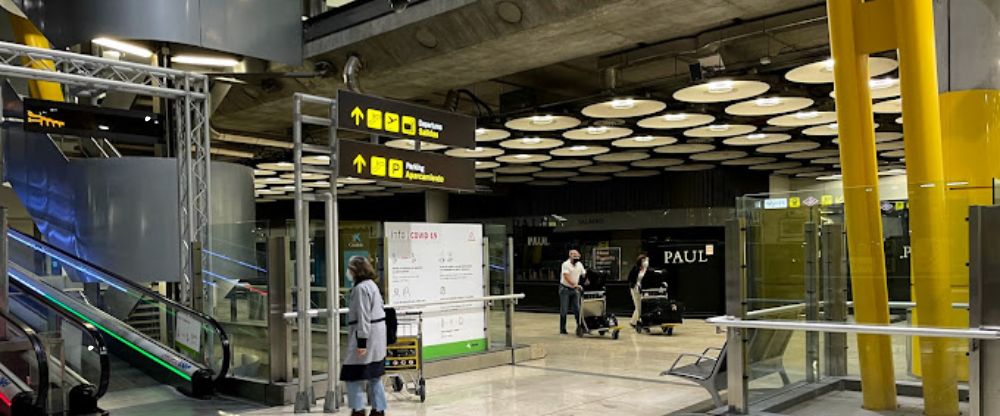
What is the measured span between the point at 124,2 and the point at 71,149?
3.93 m

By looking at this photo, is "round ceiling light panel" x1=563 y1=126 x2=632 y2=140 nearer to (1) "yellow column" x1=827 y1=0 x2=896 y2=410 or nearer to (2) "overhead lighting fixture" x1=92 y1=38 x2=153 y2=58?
(2) "overhead lighting fixture" x1=92 y1=38 x2=153 y2=58

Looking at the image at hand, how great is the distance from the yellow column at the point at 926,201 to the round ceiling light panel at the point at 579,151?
10.6m

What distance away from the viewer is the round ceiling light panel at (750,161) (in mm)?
20125

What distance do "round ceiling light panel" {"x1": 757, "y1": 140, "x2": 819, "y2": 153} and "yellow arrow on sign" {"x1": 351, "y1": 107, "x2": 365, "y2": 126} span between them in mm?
12335

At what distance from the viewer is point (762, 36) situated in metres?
10.6

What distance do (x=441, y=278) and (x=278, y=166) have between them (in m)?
11.5

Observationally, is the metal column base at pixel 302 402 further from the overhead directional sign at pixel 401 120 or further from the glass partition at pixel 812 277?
the glass partition at pixel 812 277

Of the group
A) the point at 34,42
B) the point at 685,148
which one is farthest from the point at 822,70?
the point at 34,42

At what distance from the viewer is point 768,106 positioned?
12031mm

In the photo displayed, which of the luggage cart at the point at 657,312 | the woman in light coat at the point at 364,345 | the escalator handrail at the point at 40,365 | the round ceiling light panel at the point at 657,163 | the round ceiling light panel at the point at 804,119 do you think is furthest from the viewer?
the round ceiling light panel at the point at 657,163

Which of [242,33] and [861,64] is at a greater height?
[242,33]

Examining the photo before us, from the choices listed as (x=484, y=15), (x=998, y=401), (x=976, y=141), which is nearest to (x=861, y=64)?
(x=976, y=141)

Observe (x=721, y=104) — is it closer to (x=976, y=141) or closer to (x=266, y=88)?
(x=976, y=141)

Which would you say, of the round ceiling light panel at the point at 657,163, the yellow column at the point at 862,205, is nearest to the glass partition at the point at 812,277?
the yellow column at the point at 862,205
